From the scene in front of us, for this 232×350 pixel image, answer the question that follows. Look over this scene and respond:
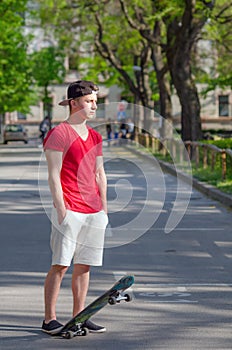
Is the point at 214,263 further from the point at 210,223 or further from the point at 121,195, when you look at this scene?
the point at 121,195

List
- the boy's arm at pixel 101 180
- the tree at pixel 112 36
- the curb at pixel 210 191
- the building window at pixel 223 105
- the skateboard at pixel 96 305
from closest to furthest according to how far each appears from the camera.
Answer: the skateboard at pixel 96 305
the boy's arm at pixel 101 180
the curb at pixel 210 191
the tree at pixel 112 36
the building window at pixel 223 105

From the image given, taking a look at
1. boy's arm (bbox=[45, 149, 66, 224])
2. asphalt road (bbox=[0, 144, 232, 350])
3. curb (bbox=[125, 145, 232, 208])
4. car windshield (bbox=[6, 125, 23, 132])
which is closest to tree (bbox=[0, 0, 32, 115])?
car windshield (bbox=[6, 125, 23, 132])

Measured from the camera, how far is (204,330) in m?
7.98

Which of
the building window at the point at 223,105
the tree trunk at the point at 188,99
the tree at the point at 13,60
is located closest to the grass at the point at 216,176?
the tree trunk at the point at 188,99

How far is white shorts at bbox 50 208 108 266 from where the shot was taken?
757 cm

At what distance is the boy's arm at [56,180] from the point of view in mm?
7500

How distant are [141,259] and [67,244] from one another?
476 cm

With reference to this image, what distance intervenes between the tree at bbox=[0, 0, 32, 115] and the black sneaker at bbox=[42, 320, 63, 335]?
1665 inches

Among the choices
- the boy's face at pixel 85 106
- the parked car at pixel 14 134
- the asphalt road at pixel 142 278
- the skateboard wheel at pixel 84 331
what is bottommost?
the parked car at pixel 14 134

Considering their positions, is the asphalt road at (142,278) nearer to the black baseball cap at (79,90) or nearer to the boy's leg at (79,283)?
the boy's leg at (79,283)

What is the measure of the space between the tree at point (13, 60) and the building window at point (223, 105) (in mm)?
23557

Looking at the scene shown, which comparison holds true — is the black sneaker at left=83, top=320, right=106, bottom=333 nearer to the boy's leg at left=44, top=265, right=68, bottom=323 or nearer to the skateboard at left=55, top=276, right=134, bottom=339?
the skateboard at left=55, top=276, right=134, bottom=339

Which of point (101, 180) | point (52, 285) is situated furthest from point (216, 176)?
point (52, 285)

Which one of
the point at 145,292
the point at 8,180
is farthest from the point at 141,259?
the point at 8,180
